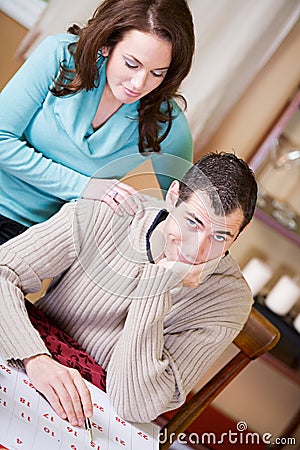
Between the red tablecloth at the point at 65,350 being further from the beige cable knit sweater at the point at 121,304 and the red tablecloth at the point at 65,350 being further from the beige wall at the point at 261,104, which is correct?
the beige wall at the point at 261,104

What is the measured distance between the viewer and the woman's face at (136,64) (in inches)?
35.7

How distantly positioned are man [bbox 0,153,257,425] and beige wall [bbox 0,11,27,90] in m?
0.21

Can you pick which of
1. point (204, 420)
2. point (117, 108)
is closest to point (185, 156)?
point (117, 108)

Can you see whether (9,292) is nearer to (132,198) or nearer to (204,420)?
(132,198)

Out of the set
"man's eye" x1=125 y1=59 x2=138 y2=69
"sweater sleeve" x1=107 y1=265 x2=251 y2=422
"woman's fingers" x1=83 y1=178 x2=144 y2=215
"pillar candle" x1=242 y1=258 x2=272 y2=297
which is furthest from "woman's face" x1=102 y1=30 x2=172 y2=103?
"pillar candle" x1=242 y1=258 x2=272 y2=297

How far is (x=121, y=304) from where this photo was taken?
1.02 m

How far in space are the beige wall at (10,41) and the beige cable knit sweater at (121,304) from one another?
211 mm

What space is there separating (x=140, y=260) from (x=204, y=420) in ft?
3.09

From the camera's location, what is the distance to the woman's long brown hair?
0.90 m

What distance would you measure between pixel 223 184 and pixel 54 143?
0.23 m

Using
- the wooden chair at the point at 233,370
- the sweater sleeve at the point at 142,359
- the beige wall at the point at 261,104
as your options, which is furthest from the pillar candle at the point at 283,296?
the sweater sleeve at the point at 142,359

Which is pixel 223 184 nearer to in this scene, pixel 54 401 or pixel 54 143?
pixel 54 143

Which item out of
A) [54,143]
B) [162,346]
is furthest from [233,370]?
[54,143]

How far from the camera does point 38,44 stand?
1028 millimetres
